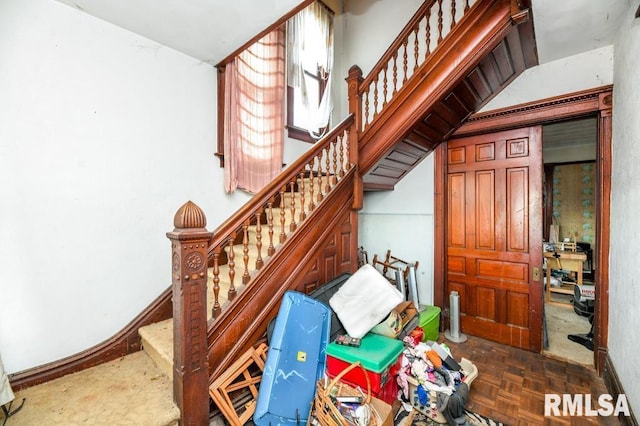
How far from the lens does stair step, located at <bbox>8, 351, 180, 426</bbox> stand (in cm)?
153

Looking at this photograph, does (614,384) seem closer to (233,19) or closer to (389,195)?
(389,195)

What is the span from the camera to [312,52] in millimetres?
3973

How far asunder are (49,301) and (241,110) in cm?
222

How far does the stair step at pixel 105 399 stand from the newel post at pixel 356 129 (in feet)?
6.96

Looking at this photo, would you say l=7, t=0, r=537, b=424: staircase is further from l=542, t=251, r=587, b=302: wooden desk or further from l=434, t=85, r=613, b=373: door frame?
l=542, t=251, r=587, b=302: wooden desk

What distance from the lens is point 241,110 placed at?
292cm

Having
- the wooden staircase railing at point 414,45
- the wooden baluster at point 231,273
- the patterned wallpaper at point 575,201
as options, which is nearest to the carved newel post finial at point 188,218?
the wooden baluster at point 231,273

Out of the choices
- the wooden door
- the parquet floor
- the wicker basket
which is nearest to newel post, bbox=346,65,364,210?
the wooden door

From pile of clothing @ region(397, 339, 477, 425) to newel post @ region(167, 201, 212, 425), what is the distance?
1419mm

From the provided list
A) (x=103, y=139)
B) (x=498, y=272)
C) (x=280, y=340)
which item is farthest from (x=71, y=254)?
(x=498, y=272)

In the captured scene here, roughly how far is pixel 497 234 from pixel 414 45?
225 cm

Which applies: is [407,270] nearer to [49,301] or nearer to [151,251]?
[151,251]

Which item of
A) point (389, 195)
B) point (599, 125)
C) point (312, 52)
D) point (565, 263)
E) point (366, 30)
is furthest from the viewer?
point (565, 263)

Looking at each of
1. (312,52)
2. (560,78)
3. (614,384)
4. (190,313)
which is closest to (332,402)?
(190,313)
